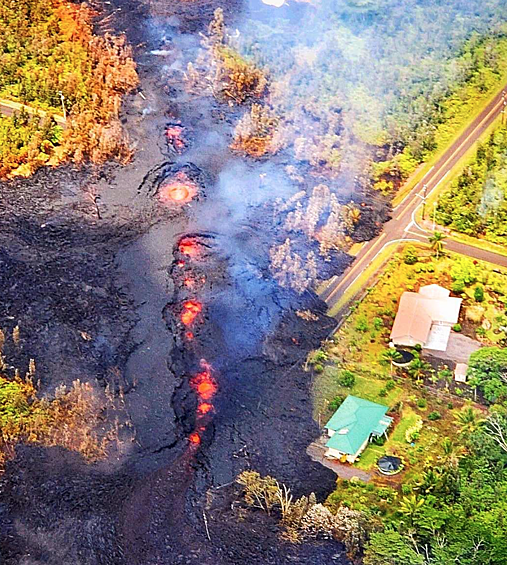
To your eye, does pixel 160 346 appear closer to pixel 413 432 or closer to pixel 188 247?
pixel 188 247

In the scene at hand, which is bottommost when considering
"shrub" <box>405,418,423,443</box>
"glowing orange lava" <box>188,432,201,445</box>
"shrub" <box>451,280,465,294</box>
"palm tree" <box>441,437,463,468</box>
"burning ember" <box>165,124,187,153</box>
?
"glowing orange lava" <box>188,432,201,445</box>

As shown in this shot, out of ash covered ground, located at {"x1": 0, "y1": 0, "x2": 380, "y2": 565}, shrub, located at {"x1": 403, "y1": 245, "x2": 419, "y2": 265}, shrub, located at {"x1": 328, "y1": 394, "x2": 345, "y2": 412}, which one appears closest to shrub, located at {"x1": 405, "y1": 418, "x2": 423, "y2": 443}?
shrub, located at {"x1": 328, "y1": 394, "x2": 345, "y2": 412}

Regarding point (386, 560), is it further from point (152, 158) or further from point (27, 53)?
point (27, 53)

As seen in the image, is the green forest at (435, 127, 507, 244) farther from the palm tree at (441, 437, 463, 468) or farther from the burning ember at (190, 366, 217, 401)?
the burning ember at (190, 366, 217, 401)

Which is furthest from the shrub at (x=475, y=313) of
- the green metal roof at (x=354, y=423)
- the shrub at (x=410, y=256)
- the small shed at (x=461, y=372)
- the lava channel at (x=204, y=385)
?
the lava channel at (x=204, y=385)

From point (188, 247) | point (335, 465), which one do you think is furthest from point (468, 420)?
point (188, 247)

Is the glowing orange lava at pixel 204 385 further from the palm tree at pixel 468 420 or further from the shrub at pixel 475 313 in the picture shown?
the shrub at pixel 475 313
